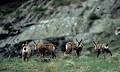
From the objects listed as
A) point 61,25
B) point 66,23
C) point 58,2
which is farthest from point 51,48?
point 58,2

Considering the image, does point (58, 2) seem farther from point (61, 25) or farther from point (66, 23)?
point (61, 25)

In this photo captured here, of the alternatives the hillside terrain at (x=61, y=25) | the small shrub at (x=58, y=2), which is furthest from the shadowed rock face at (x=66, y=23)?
the small shrub at (x=58, y=2)

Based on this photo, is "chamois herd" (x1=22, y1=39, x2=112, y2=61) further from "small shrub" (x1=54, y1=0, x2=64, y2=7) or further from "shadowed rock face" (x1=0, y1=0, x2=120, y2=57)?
"small shrub" (x1=54, y1=0, x2=64, y2=7)

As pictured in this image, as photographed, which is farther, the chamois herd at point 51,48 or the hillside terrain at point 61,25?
the hillside terrain at point 61,25

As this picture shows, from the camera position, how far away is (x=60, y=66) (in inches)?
925

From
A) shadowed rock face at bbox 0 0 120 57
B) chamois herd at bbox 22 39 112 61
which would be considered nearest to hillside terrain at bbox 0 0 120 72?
shadowed rock face at bbox 0 0 120 57

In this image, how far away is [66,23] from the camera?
41.0 m

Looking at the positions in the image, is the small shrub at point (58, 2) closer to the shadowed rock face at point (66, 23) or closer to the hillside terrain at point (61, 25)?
Result: the hillside terrain at point (61, 25)

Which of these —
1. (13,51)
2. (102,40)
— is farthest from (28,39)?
(102,40)

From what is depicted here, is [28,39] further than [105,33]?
Yes

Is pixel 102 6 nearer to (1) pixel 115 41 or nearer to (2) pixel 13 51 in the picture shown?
(1) pixel 115 41

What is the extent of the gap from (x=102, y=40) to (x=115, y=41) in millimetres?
1394

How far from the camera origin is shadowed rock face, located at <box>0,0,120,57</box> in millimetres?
38000

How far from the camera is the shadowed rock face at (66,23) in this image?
38.0m
